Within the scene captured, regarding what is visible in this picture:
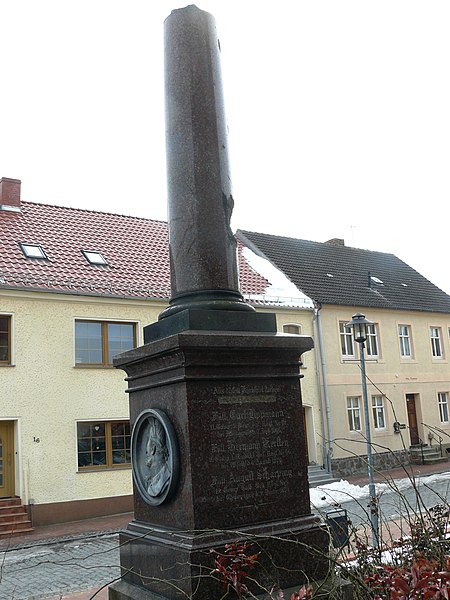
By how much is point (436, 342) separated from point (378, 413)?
16.3 ft

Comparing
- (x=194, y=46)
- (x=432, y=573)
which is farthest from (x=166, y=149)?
(x=432, y=573)

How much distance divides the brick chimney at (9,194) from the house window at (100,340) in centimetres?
468

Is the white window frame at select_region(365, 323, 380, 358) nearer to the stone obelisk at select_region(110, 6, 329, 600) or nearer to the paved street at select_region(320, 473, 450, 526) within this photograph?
the paved street at select_region(320, 473, 450, 526)

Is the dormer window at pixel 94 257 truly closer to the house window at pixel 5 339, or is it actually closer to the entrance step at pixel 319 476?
the house window at pixel 5 339

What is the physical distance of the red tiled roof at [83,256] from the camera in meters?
16.2

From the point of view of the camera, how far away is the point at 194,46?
5562 mm

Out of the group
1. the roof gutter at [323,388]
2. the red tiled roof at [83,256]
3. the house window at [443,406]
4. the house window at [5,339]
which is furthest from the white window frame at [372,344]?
the house window at [5,339]

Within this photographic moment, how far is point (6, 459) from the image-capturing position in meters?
15.0

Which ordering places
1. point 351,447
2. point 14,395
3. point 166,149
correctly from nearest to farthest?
point 166,149 < point 14,395 < point 351,447

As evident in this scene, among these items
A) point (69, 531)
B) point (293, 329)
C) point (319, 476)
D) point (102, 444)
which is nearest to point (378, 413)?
point (319, 476)

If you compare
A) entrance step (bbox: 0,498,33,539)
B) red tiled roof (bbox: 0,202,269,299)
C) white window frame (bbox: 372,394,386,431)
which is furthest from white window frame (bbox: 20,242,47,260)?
white window frame (bbox: 372,394,386,431)

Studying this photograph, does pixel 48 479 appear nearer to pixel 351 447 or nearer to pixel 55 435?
pixel 55 435

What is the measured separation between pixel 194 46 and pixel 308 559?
4.06 metres

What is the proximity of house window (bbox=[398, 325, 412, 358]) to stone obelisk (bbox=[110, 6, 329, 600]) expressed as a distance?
20.6 m
